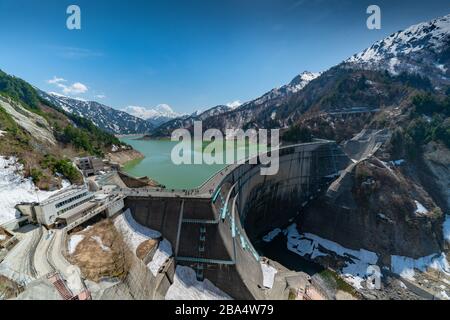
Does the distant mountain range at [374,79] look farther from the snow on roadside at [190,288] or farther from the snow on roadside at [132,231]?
the snow on roadside at [132,231]

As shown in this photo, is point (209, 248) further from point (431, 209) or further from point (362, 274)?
point (431, 209)

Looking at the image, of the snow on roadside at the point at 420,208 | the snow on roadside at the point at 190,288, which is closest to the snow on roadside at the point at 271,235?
the snow on roadside at the point at 190,288

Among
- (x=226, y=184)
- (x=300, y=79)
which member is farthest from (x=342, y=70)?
(x=226, y=184)

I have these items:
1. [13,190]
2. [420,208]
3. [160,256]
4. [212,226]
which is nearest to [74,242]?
[160,256]

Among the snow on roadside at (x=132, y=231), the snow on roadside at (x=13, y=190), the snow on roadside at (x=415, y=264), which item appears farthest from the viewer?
the snow on roadside at (x=415, y=264)

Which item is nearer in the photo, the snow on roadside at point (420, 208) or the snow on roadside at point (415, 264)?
the snow on roadside at point (415, 264)
